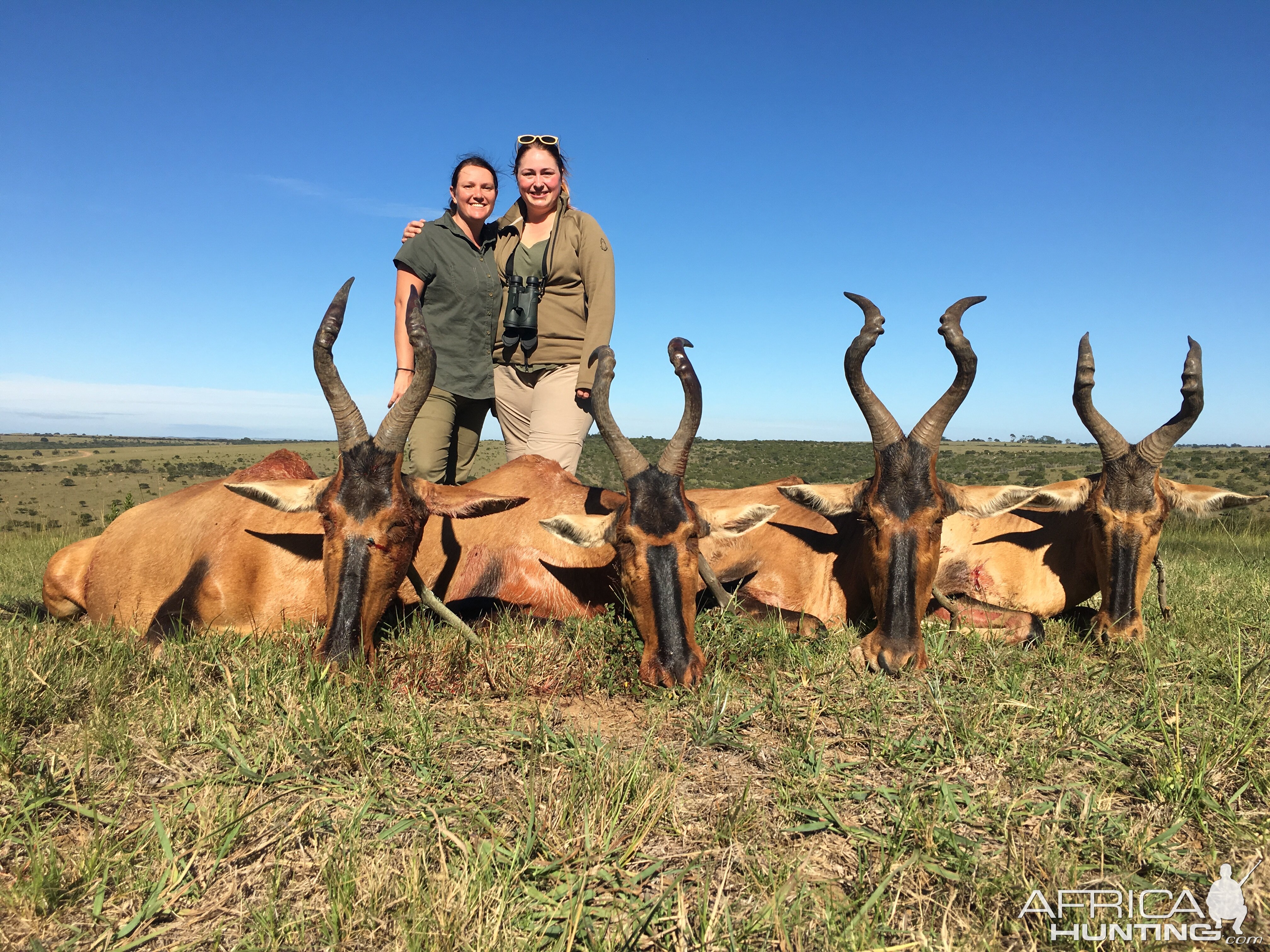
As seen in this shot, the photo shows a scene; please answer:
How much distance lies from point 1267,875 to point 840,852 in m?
1.39

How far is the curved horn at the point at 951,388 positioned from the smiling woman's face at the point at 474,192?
4.18m

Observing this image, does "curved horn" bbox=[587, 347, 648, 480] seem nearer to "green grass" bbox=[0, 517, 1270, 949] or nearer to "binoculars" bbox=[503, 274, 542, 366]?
"green grass" bbox=[0, 517, 1270, 949]

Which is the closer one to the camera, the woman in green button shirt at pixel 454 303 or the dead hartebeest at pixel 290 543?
the dead hartebeest at pixel 290 543

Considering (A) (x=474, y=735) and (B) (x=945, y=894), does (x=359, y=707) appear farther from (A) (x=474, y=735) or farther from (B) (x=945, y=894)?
(B) (x=945, y=894)

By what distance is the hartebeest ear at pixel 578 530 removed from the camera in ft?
16.6

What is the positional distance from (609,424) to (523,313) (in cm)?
223

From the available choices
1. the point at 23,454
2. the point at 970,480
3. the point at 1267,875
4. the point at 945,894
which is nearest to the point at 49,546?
the point at 945,894

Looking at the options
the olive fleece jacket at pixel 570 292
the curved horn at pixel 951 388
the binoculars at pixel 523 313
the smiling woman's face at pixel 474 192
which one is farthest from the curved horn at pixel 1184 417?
the smiling woman's face at pixel 474 192

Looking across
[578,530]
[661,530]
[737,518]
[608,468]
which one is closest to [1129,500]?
[737,518]

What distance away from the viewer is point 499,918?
7.28 ft

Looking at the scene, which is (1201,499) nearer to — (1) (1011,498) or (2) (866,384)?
(1) (1011,498)

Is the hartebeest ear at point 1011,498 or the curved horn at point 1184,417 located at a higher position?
the curved horn at point 1184,417

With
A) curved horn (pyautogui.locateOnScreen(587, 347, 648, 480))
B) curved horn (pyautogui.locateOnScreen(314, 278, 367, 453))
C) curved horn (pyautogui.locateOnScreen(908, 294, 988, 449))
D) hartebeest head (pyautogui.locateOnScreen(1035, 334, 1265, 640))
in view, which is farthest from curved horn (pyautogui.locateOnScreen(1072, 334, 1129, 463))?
curved horn (pyautogui.locateOnScreen(314, 278, 367, 453))

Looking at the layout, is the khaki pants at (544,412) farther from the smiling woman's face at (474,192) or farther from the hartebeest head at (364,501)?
the hartebeest head at (364,501)
